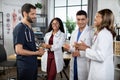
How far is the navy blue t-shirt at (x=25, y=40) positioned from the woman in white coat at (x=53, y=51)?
32.9 inches

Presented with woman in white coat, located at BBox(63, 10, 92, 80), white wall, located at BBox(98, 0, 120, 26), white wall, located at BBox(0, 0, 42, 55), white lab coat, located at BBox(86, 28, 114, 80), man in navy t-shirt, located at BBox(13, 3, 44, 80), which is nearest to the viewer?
white lab coat, located at BBox(86, 28, 114, 80)

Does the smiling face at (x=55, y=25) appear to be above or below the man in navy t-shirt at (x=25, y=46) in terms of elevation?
above

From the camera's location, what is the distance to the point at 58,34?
322cm

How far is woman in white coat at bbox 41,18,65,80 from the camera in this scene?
3131 mm

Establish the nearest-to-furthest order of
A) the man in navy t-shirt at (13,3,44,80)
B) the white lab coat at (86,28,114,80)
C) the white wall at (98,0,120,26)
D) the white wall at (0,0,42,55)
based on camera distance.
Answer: the white lab coat at (86,28,114,80), the man in navy t-shirt at (13,3,44,80), the white wall at (98,0,120,26), the white wall at (0,0,42,55)

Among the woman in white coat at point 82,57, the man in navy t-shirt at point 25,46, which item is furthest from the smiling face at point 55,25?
the man in navy t-shirt at point 25,46

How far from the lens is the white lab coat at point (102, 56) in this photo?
6.21 feet

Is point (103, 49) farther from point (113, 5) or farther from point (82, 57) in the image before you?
point (113, 5)

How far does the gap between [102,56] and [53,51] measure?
4.55 feet

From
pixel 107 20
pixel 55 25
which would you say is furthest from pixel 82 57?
pixel 55 25

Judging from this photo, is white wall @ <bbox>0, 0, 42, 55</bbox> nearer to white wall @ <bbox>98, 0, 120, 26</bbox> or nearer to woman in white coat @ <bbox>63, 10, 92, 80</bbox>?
white wall @ <bbox>98, 0, 120, 26</bbox>

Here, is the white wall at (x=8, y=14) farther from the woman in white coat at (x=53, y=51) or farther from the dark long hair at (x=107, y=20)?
the dark long hair at (x=107, y=20)

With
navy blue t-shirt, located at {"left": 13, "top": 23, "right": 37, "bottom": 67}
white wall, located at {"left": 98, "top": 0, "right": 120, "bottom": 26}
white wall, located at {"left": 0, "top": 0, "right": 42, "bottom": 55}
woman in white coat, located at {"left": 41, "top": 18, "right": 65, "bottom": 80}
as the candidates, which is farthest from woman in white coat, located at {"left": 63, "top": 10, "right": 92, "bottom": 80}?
white wall, located at {"left": 0, "top": 0, "right": 42, "bottom": 55}

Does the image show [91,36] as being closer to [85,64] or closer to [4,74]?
[85,64]
